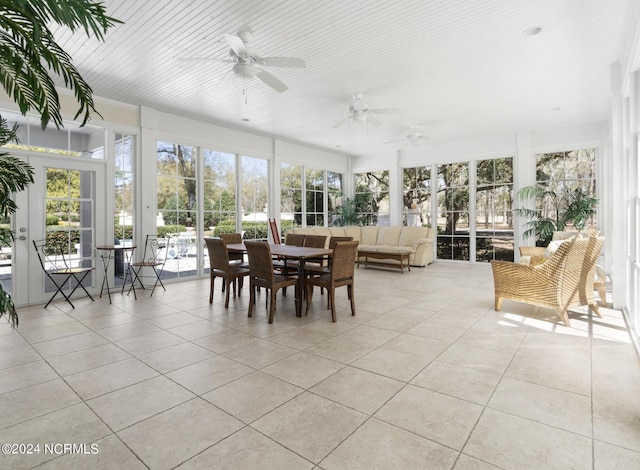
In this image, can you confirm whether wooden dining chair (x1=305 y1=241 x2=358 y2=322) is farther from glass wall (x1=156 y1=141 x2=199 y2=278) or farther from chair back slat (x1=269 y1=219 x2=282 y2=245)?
chair back slat (x1=269 y1=219 x2=282 y2=245)

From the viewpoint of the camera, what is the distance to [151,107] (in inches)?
233

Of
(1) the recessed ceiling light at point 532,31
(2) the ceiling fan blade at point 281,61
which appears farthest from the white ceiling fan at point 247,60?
(1) the recessed ceiling light at point 532,31

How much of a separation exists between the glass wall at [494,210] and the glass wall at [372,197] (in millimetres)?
2555

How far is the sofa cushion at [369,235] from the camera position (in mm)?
9117

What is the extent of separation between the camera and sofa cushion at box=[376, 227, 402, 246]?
8.73 m

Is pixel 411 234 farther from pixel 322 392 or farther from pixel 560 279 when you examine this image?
pixel 322 392

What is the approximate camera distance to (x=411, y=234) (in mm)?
8484

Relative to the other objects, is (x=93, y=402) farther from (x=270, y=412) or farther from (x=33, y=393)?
(x=270, y=412)

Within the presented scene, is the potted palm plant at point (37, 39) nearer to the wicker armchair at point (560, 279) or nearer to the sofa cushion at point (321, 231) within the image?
the wicker armchair at point (560, 279)

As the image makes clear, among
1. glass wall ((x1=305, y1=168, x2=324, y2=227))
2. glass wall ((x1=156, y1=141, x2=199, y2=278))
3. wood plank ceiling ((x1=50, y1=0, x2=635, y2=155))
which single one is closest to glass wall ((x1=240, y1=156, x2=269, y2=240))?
glass wall ((x1=156, y1=141, x2=199, y2=278))

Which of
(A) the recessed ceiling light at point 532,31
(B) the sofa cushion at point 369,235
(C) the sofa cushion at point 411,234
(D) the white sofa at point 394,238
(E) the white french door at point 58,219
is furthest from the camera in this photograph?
(B) the sofa cushion at point 369,235

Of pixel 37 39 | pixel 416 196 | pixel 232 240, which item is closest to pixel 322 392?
pixel 37 39

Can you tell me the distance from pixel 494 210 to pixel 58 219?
28.3 feet

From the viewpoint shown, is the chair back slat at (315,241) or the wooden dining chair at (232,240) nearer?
the chair back slat at (315,241)
